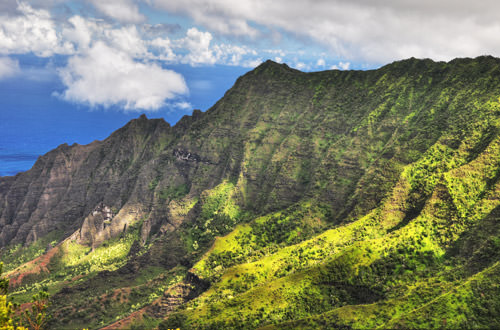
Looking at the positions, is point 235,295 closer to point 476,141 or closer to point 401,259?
point 401,259

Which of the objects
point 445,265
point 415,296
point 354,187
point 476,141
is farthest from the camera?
point 354,187

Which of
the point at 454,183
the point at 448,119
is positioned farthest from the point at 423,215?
the point at 448,119

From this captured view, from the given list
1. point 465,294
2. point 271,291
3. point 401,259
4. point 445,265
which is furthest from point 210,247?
point 465,294

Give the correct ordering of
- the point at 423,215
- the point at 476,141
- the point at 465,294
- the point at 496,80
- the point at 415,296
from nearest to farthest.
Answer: the point at 465,294 → the point at 415,296 → the point at 423,215 → the point at 476,141 → the point at 496,80

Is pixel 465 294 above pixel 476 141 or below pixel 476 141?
below

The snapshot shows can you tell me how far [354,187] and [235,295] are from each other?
87035 mm

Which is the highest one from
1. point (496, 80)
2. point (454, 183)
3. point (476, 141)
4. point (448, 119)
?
point (496, 80)

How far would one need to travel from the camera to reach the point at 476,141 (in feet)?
508

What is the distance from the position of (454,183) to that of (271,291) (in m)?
75.4

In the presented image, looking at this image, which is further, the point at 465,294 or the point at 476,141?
the point at 476,141

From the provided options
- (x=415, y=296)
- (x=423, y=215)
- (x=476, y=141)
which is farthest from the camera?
(x=476, y=141)

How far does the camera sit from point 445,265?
390ft

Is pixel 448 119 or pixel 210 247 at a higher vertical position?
pixel 448 119

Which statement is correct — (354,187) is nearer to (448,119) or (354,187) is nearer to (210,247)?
(448,119)
